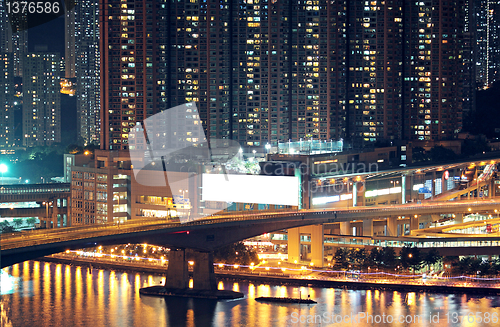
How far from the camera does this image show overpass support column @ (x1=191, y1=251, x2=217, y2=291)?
89.6 ft

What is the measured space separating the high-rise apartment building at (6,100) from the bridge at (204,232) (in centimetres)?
4618

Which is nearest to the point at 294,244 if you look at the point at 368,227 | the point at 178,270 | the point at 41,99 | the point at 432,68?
the point at 368,227

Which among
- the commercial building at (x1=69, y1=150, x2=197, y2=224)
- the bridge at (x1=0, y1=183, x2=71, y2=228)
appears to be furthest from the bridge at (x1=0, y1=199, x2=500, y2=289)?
the bridge at (x1=0, y1=183, x2=71, y2=228)

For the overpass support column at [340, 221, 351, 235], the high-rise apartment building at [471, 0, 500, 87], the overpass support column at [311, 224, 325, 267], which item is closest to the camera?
the overpass support column at [311, 224, 325, 267]

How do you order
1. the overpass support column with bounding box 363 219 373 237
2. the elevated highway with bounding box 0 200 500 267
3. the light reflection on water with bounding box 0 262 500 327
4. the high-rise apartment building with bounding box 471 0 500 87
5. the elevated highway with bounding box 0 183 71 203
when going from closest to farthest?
1. the elevated highway with bounding box 0 200 500 267
2. the light reflection on water with bounding box 0 262 500 327
3. the overpass support column with bounding box 363 219 373 237
4. the elevated highway with bounding box 0 183 71 203
5. the high-rise apartment building with bounding box 471 0 500 87

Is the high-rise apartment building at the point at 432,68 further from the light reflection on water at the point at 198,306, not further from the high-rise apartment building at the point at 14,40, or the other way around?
the high-rise apartment building at the point at 14,40

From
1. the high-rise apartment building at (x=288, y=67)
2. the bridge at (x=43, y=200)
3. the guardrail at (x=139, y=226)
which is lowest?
the guardrail at (x=139, y=226)

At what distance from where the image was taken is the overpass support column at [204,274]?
27.3 metres

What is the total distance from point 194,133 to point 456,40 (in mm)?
17035

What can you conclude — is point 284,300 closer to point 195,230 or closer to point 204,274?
point 204,274

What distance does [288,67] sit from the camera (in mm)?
47906

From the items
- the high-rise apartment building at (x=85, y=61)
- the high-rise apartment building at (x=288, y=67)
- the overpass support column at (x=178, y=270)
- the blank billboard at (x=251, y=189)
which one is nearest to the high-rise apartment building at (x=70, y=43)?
the high-rise apartment building at (x=85, y=61)

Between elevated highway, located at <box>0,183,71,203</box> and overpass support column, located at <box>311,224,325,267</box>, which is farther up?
elevated highway, located at <box>0,183,71,203</box>

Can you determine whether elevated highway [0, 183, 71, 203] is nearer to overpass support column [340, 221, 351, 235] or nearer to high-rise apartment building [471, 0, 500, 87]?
overpass support column [340, 221, 351, 235]
